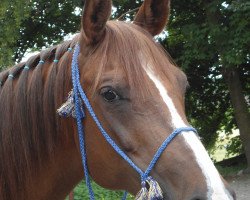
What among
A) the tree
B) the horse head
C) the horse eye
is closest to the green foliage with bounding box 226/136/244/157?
the tree

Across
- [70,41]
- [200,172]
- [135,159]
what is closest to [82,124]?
[135,159]

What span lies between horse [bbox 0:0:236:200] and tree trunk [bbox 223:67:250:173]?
10.3 meters

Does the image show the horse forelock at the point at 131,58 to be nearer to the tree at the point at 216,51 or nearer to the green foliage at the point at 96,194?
the green foliage at the point at 96,194

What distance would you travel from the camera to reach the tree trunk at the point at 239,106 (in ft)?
40.4

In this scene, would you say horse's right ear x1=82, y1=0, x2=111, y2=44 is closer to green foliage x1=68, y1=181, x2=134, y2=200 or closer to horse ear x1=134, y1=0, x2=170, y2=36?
horse ear x1=134, y1=0, x2=170, y2=36

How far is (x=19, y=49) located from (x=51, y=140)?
11.9 metres

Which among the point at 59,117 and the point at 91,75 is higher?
the point at 91,75

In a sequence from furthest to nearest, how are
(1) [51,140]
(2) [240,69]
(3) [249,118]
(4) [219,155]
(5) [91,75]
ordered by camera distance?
(4) [219,155] < (2) [240,69] < (3) [249,118] < (1) [51,140] < (5) [91,75]

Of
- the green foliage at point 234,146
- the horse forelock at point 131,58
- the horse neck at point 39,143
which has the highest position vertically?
the horse forelock at point 131,58

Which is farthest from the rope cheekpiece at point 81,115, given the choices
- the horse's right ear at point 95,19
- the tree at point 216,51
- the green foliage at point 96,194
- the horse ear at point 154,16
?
the tree at point 216,51

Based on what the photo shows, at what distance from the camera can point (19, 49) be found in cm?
1373

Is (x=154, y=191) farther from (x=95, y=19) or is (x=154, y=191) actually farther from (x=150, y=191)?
(x=95, y=19)

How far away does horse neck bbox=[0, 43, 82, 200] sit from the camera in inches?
92.7

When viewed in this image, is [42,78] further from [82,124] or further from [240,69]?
[240,69]
